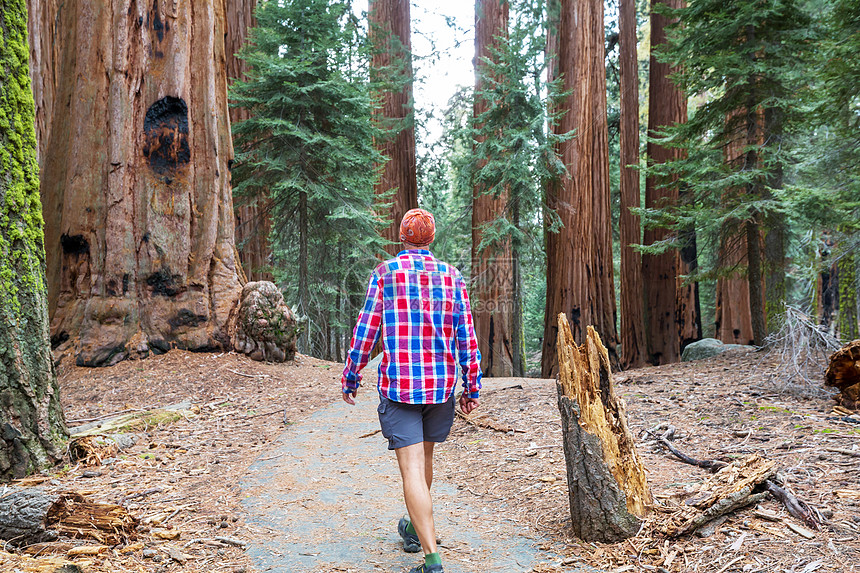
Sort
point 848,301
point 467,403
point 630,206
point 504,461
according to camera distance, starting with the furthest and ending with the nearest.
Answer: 1. point 630,206
2. point 848,301
3. point 504,461
4. point 467,403

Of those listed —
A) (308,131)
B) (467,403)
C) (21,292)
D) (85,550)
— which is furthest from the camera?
(308,131)

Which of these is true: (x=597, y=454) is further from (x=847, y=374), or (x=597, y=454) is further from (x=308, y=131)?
(x=308, y=131)

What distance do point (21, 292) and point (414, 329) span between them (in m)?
2.85

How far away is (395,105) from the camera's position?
1386 centimetres

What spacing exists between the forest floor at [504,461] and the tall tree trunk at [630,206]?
495 cm

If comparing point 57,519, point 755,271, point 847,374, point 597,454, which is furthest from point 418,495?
point 755,271

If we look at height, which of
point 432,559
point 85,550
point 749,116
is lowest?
point 432,559

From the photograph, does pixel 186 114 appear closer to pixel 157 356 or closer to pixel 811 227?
pixel 157 356

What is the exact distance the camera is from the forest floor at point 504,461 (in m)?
2.82

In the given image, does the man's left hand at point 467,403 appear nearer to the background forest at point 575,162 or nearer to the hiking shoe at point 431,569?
the hiking shoe at point 431,569

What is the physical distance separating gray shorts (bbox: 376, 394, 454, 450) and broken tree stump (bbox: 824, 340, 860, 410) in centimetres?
389

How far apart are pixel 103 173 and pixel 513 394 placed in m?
5.96

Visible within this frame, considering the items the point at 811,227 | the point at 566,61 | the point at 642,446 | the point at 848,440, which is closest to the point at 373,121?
the point at 566,61

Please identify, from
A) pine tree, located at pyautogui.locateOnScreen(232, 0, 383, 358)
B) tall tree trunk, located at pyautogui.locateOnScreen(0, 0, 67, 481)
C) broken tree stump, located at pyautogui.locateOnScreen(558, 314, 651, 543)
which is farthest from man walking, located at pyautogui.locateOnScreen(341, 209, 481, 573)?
pine tree, located at pyautogui.locateOnScreen(232, 0, 383, 358)
